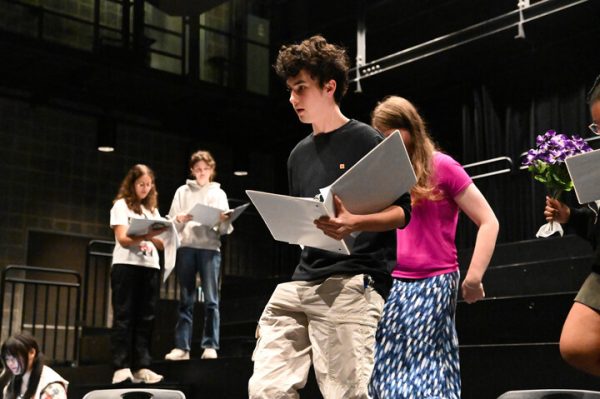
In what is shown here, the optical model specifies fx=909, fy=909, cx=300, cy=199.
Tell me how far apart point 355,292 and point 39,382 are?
10.9ft

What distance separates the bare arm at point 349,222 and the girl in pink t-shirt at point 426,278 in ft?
1.41

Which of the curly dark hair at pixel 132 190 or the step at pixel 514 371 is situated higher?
the curly dark hair at pixel 132 190

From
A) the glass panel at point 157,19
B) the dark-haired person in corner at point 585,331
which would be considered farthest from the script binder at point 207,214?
the glass panel at point 157,19

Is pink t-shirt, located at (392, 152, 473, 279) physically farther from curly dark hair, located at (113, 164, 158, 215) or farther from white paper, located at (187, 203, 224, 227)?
white paper, located at (187, 203, 224, 227)

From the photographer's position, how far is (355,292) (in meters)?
2.82

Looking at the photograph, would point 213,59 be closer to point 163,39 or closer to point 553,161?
point 163,39

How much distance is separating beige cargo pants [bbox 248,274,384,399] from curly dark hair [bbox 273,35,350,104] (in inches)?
26.2

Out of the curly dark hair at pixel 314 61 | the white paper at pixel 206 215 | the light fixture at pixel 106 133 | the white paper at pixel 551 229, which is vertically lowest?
the white paper at pixel 551 229

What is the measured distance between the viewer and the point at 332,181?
9.68ft

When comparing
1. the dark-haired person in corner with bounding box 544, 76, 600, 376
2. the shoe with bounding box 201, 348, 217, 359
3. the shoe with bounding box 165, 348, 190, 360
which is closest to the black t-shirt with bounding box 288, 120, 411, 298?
the dark-haired person in corner with bounding box 544, 76, 600, 376

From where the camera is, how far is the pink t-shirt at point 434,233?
3.13 m

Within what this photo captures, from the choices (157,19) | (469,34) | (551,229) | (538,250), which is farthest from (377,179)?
(157,19)

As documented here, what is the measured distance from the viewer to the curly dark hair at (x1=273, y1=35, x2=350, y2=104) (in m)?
3.03

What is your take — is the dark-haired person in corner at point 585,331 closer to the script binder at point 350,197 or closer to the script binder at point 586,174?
the script binder at point 586,174
